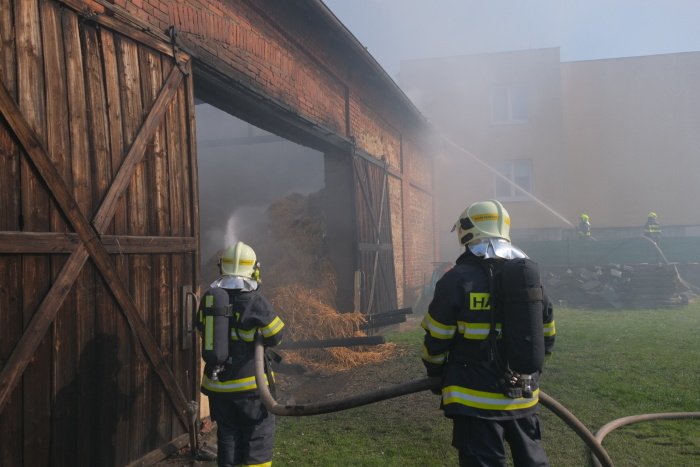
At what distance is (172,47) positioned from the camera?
442 cm

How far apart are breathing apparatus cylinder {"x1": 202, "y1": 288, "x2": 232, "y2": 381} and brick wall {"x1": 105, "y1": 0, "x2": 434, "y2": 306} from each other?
2.46m

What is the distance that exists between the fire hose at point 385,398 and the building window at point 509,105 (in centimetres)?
1820

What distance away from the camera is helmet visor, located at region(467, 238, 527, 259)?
273 centimetres

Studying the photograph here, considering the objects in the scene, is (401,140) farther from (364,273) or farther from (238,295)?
(238,295)

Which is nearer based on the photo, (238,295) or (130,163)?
(238,295)

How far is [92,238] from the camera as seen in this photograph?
3.46 metres

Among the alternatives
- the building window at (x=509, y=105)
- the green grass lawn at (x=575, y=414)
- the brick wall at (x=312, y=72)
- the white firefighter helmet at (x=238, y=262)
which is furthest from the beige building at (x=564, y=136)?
the white firefighter helmet at (x=238, y=262)

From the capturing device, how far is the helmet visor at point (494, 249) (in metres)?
2.73

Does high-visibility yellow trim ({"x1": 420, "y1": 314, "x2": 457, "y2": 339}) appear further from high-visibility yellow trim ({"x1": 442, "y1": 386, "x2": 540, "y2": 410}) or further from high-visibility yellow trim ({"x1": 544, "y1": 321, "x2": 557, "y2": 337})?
high-visibility yellow trim ({"x1": 544, "y1": 321, "x2": 557, "y2": 337})

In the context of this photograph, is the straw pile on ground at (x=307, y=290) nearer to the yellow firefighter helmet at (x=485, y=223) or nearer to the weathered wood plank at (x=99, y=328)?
the weathered wood plank at (x=99, y=328)

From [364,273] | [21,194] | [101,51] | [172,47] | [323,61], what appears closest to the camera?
[21,194]

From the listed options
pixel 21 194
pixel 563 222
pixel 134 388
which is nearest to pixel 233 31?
pixel 21 194

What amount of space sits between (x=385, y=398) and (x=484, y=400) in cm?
59

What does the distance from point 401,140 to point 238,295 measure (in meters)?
10.1
